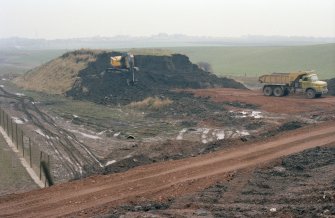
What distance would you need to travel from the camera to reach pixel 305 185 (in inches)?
648

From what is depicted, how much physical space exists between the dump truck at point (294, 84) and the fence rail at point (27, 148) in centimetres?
2163

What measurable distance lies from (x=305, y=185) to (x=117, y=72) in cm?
3587

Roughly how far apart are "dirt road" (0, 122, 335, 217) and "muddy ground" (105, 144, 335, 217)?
864 millimetres

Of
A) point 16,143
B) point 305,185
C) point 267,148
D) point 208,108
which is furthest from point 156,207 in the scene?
point 208,108

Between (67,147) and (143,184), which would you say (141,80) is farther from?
(143,184)

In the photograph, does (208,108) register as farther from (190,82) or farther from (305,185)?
(305,185)

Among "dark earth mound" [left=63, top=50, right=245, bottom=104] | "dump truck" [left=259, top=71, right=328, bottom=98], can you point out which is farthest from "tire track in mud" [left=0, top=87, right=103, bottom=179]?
"dump truck" [left=259, top=71, right=328, bottom=98]

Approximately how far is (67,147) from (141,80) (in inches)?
966

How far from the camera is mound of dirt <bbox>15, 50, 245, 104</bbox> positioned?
4666 cm

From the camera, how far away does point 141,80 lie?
5028 cm

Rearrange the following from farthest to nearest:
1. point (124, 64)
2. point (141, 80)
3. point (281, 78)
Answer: point (124, 64) < point (141, 80) < point (281, 78)

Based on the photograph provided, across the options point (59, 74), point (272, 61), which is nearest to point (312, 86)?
point (59, 74)

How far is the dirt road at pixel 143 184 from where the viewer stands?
15477mm

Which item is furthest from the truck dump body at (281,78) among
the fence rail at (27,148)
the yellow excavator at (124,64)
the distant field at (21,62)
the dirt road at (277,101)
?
the distant field at (21,62)
